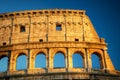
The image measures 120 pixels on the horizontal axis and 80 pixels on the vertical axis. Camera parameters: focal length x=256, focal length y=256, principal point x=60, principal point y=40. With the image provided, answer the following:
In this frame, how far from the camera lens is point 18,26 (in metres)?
32.4

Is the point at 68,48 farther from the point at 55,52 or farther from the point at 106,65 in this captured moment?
the point at 106,65

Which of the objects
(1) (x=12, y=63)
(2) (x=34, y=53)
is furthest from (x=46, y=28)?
(1) (x=12, y=63)

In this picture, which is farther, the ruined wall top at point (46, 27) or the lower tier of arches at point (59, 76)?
the ruined wall top at point (46, 27)

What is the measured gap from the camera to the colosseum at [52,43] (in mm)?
28906

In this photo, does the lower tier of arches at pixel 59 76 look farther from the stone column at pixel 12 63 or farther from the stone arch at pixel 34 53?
the stone arch at pixel 34 53

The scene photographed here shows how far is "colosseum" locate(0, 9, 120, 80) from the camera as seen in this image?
94.8 feet

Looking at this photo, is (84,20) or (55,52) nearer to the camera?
(55,52)

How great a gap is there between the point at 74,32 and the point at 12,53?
7.98 meters

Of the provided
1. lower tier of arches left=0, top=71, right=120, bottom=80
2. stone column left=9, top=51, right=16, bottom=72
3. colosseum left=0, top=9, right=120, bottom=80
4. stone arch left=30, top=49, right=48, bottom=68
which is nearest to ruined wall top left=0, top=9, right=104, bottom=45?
colosseum left=0, top=9, right=120, bottom=80

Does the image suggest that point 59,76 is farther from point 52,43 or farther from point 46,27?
point 46,27

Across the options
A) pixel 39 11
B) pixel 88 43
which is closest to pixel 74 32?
pixel 88 43

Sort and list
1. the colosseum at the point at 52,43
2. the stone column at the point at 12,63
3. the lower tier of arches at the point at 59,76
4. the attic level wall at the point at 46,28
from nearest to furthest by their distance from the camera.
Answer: the lower tier of arches at the point at 59,76, the colosseum at the point at 52,43, the stone column at the point at 12,63, the attic level wall at the point at 46,28

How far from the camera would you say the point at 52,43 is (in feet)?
100

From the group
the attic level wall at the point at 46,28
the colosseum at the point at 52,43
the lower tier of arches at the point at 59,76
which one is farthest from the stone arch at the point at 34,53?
the lower tier of arches at the point at 59,76
